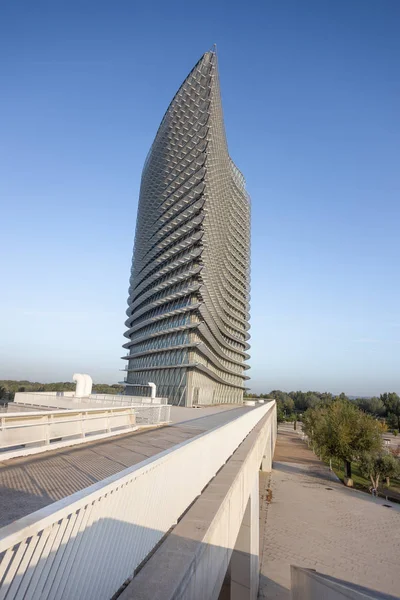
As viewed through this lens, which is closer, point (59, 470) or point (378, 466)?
point (59, 470)

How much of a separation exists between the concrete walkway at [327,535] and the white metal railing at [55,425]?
11.0 m

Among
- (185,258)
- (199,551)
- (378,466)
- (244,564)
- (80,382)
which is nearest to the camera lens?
(199,551)

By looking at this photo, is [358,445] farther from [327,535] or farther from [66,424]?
[66,424]

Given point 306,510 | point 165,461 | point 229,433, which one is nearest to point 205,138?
point 306,510

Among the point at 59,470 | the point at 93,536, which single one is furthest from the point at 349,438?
the point at 93,536

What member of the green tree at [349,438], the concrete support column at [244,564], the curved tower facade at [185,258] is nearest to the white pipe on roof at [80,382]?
the concrete support column at [244,564]

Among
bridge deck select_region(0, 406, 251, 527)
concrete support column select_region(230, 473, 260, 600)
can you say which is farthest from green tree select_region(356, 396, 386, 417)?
bridge deck select_region(0, 406, 251, 527)

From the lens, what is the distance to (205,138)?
6531cm

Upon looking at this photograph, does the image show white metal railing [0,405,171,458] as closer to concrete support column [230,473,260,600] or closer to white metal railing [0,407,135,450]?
white metal railing [0,407,135,450]

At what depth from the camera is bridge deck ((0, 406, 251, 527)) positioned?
4742 mm

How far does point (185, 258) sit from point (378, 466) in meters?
38.0

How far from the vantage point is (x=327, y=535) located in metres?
24.9

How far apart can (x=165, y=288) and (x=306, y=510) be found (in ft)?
144

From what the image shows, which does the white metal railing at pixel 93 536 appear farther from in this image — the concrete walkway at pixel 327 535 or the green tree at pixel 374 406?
the green tree at pixel 374 406
